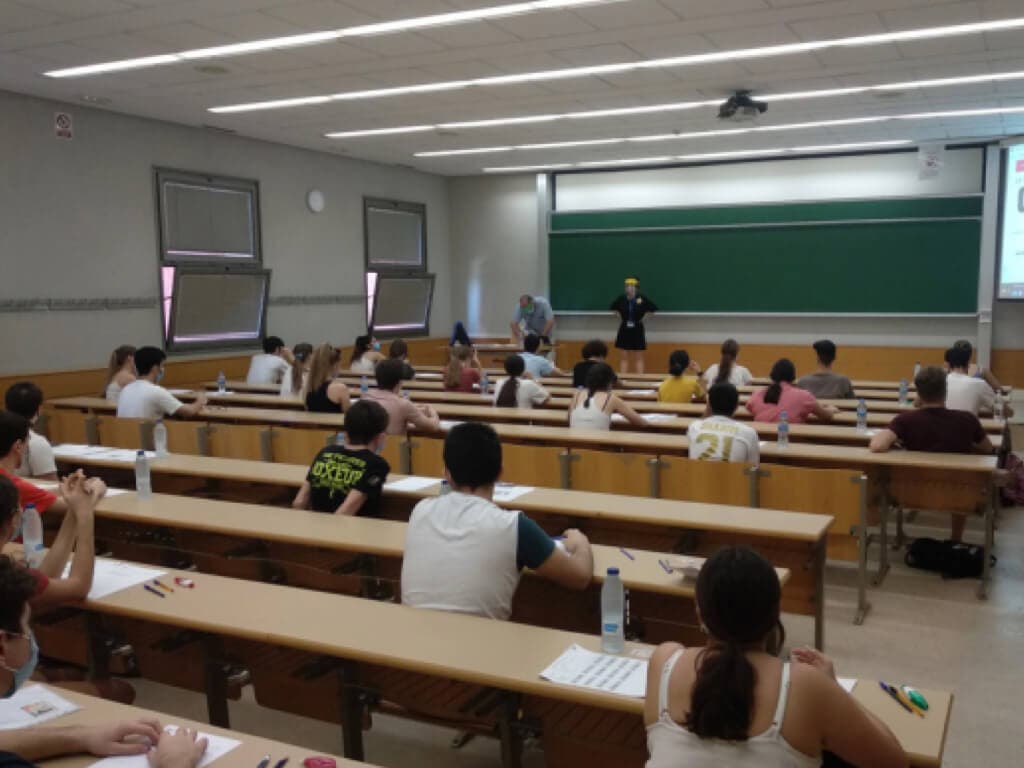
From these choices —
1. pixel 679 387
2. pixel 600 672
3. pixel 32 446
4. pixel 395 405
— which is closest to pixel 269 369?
pixel 395 405

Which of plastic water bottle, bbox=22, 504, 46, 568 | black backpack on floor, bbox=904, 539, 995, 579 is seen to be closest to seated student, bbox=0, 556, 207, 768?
plastic water bottle, bbox=22, 504, 46, 568

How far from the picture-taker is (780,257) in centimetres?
1299

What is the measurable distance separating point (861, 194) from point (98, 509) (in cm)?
1182

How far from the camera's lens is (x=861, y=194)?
1267 centimetres

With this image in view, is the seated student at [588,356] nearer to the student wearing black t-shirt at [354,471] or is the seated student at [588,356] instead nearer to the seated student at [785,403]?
the seated student at [785,403]

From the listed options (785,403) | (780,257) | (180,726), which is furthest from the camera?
(780,257)

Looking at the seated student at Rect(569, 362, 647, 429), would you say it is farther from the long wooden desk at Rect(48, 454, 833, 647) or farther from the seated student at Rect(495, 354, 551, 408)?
the long wooden desk at Rect(48, 454, 833, 647)

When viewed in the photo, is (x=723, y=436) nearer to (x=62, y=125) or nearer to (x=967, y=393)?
(x=967, y=393)

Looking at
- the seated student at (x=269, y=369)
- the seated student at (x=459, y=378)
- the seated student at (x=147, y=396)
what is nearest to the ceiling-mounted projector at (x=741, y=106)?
the seated student at (x=459, y=378)

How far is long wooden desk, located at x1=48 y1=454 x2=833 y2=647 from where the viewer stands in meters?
3.33

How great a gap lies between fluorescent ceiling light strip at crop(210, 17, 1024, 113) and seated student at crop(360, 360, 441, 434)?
370 centimetres

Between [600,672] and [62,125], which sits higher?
[62,125]

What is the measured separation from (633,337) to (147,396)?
879cm

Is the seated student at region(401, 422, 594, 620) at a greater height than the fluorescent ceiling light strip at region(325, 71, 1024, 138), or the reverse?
the fluorescent ceiling light strip at region(325, 71, 1024, 138)
